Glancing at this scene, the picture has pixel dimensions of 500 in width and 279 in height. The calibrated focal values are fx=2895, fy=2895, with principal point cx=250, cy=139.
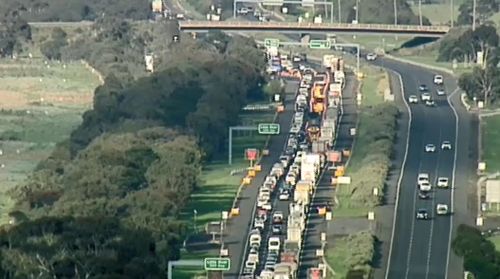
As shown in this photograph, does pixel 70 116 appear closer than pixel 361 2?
Yes

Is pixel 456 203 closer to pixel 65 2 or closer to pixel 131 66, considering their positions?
pixel 131 66

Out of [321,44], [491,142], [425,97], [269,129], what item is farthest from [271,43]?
[491,142]

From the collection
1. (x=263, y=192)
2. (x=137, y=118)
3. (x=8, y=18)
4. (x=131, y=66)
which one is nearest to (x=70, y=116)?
(x=137, y=118)

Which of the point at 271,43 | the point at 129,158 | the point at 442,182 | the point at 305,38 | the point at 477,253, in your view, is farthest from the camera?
the point at 305,38

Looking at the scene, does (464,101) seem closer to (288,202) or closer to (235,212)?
(288,202)

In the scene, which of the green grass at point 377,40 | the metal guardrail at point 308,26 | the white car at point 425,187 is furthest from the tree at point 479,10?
the white car at point 425,187

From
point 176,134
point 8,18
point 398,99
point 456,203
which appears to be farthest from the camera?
point 8,18
